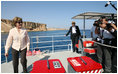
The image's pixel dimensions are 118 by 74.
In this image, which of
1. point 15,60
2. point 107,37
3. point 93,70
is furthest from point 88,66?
point 15,60

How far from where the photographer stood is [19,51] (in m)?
2.16

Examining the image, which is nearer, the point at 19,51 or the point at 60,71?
the point at 60,71

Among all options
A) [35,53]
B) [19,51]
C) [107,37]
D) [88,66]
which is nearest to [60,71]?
[88,66]

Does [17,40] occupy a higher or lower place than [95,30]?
lower

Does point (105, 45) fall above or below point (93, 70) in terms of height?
above

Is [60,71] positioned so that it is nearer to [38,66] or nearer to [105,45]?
[38,66]

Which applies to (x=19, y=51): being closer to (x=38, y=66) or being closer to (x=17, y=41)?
(x=17, y=41)

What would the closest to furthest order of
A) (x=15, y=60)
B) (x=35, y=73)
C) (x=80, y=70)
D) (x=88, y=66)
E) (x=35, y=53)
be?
(x=35, y=73)
(x=80, y=70)
(x=88, y=66)
(x=15, y=60)
(x=35, y=53)

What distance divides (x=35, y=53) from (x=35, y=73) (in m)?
3.15

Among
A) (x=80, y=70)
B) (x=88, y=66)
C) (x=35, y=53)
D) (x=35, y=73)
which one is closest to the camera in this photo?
(x=35, y=73)

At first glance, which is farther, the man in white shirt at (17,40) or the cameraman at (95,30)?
the cameraman at (95,30)

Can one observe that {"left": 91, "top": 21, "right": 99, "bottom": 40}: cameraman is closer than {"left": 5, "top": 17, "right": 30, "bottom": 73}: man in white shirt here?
No

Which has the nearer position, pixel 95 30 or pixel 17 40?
pixel 17 40

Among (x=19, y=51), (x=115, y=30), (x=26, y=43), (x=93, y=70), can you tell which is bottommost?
(x=93, y=70)
